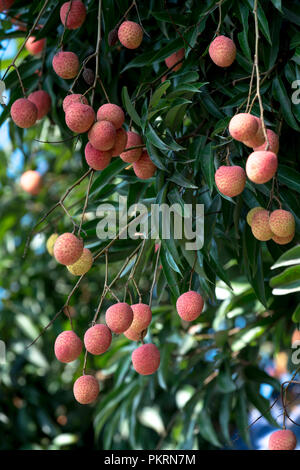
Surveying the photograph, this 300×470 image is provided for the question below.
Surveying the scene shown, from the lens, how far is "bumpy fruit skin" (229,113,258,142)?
1.77 ft

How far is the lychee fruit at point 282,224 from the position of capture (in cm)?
63

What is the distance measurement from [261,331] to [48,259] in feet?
3.04

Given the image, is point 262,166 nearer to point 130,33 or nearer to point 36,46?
point 130,33

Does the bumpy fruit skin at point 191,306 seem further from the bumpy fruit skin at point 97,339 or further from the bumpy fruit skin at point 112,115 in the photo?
the bumpy fruit skin at point 112,115

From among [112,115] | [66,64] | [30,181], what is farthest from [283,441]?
[30,181]

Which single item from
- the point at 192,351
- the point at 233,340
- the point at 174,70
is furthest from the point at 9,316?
the point at 174,70

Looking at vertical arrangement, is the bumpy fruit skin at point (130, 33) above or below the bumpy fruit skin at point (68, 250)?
above

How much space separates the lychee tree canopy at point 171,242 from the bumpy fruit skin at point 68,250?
106mm

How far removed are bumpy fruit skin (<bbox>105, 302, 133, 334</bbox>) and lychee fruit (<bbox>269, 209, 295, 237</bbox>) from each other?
0.18 meters

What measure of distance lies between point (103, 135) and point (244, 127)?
0.56 ft

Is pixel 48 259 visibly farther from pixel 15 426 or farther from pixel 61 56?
pixel 61 56

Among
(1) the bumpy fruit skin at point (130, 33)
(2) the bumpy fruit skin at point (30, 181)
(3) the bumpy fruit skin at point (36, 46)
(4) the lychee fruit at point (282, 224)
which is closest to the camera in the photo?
(4) the lychee fruit at point (282, 224)

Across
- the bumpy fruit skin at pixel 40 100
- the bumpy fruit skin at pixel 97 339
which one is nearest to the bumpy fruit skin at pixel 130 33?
the bumpy fruit skin at pixel 40 100

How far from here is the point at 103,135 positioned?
0.65m
